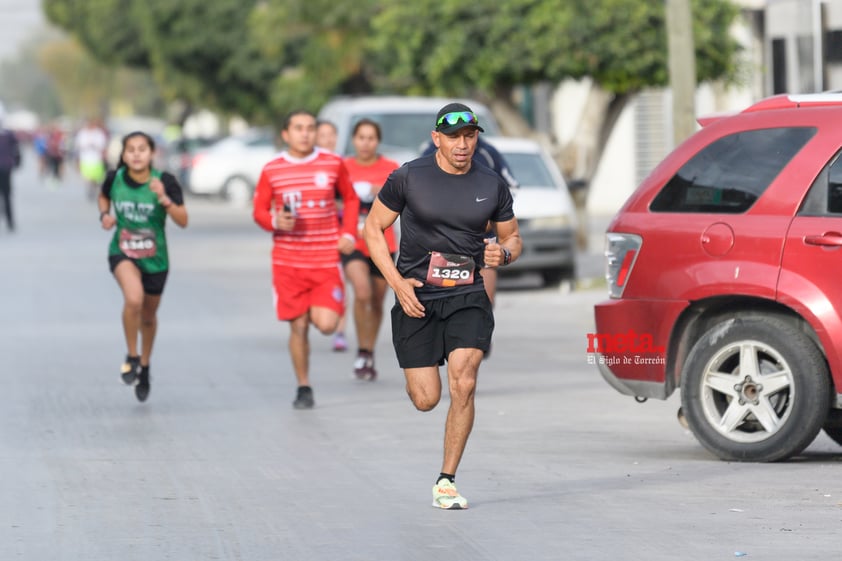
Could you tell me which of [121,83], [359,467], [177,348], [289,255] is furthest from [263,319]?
[121,83]

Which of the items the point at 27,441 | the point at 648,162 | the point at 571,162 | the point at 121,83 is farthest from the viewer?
the point at 121,83

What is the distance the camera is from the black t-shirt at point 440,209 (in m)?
8.36

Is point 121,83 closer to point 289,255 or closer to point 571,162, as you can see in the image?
point 571,162

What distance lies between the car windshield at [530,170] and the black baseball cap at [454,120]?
41.7ft

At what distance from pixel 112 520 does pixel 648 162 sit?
2902 cm

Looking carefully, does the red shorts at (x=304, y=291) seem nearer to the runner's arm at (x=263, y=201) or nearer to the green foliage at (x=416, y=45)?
the runner's arm at (x=263, y=201)

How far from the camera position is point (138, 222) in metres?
12.3

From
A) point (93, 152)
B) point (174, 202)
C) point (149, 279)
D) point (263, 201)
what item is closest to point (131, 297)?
point (149, 279)

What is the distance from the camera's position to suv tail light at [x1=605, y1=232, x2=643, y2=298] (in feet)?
32.3

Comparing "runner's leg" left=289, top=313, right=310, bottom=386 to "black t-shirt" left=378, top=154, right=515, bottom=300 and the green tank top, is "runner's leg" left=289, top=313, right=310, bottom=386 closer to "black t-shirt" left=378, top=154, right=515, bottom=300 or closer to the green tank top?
the green tank top

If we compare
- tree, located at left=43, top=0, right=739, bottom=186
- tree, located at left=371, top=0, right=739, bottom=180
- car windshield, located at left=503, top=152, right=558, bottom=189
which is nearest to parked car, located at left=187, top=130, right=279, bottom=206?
tree, located at left=43, top=0, right=739, bottom=186

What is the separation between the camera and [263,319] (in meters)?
18.1

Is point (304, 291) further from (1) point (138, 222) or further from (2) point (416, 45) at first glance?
(2) point (416, 45)

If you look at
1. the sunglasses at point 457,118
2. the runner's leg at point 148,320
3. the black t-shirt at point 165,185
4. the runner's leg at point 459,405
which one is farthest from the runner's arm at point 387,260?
the runner's leg at point 148,320
